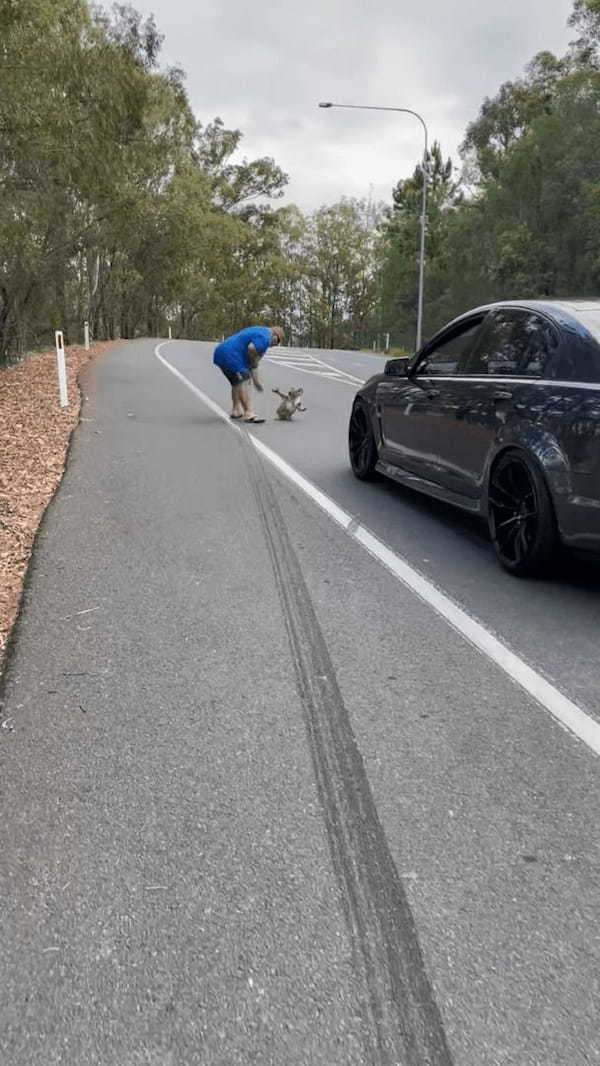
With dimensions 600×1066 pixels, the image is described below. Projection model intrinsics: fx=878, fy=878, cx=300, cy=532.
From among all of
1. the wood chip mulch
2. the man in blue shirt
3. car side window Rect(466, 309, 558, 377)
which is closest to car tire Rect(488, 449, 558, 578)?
car side window Rect(466, 309, 558, 377)

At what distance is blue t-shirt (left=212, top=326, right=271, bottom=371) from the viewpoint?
1233cm

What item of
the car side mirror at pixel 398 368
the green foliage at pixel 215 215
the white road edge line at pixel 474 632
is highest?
the green foliage at pixel 215 215

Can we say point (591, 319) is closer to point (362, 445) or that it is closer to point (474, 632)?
point (474, 632)

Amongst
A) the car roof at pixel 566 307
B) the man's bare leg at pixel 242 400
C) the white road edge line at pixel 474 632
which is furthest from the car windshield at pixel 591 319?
the man's bare leg at pixel 242 400

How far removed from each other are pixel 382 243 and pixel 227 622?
271ft

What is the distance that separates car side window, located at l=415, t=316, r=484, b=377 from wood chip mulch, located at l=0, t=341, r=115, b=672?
331cm

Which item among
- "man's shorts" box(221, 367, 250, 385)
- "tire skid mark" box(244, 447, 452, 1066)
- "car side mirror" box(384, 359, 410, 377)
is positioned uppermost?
"car side mirror" box(384, 359, 410, 377)

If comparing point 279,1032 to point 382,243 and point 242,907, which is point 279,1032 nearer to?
point 242,907

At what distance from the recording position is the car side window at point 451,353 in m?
6.44

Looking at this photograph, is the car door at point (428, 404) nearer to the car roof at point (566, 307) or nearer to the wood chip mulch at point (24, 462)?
the car roof at point (566, 307)

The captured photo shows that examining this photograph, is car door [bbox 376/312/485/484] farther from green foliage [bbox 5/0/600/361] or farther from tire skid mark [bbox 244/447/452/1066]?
green foliage [bbox 5/0/600/361]

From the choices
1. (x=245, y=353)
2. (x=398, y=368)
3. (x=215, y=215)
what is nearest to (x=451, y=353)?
(x=398, y=368)

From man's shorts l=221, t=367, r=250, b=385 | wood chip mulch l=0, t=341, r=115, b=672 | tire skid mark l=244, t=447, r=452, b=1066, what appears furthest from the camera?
man's shorts l=221, t=367, r=250, b=385

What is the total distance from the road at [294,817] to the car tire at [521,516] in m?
0.17
